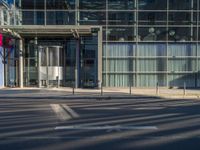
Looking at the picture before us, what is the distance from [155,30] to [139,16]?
1825mm

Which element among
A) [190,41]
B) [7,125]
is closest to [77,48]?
[190,41]

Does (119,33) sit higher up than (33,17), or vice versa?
(33,17)

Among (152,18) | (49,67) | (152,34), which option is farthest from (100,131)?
(152,18)

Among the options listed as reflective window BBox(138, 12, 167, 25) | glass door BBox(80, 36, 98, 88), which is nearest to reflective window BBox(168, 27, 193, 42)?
reflective window BBox(138, 12, 167, 25)

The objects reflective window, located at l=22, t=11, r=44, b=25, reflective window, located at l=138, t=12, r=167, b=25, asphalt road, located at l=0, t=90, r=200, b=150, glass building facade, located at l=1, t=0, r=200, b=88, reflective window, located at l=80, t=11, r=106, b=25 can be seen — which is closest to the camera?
asphalt road, located at l=0, t=90, r=200, b=150

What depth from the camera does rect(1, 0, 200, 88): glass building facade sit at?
39938 mm

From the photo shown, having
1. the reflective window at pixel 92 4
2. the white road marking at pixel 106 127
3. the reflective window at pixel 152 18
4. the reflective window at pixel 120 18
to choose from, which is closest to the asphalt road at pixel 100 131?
the white road marking at pixel 106 127

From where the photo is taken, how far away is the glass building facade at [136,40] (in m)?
39.9

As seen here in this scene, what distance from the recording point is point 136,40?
4028 centimetres

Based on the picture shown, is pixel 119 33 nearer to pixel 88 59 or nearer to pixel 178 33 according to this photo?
pixel 88 59

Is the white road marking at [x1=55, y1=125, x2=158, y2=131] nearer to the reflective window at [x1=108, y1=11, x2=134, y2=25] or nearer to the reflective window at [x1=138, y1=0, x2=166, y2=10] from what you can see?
the reflective window at [x1=108, y1=11, x2=134, y2=25]

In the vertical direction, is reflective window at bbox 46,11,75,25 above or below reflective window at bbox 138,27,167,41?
above

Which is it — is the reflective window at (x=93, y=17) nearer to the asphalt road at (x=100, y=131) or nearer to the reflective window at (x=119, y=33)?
the reflective window at (x=119, y=33)

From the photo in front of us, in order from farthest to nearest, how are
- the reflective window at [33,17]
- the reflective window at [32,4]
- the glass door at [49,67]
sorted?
the reflective window at [32,4], the reflective window at [33,17], the glass door at [49,67]
